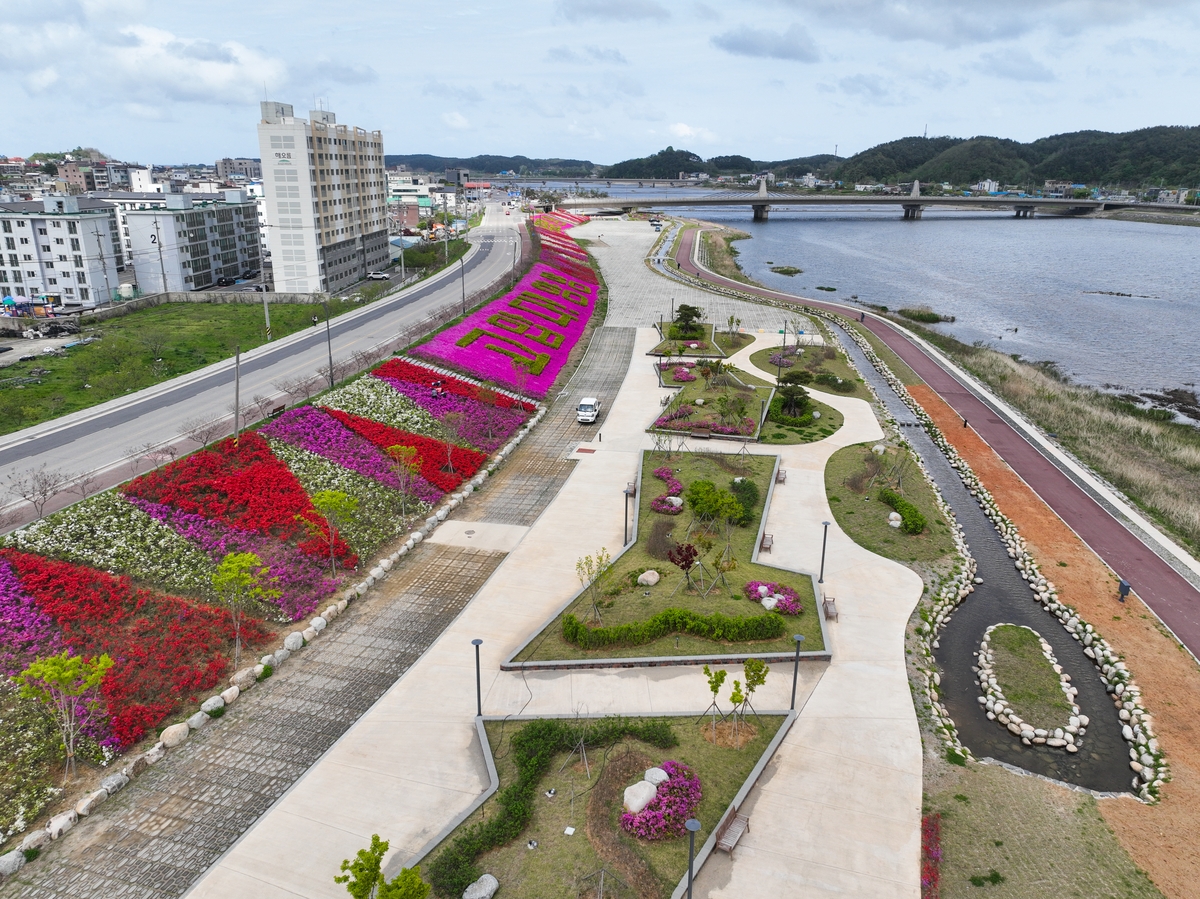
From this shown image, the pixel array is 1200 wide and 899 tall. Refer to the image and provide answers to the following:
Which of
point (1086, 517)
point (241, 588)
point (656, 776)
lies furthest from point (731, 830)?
point (1086, 517)

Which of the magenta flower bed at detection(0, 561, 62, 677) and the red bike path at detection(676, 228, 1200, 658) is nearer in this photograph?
the magenta flower bed at detection(0, 561, 62, 677)

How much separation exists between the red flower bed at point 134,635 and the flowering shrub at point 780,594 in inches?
758

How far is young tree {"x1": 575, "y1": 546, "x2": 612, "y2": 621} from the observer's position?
98.7 feet

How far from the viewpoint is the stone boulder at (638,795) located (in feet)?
66.8

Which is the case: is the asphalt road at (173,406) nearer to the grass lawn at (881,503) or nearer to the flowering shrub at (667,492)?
the flowering shrub at (667,492)

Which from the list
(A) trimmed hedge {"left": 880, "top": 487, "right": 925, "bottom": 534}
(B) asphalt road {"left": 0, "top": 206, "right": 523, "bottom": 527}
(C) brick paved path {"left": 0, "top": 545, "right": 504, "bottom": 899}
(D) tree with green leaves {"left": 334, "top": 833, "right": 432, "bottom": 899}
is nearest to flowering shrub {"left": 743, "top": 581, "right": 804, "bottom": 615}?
(A) trimmed hedge {"left": 880, "top": 487, "right": 925, "bottom": 534}

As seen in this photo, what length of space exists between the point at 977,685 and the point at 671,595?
39.7ft

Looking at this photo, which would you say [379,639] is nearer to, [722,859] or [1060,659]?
[722,859]

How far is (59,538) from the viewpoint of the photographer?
30078 millimetres

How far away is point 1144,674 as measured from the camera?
92.0 ft

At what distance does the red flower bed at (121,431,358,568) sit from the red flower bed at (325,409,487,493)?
646 cm

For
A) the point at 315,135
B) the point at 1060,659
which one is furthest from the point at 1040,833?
the point at 315,135

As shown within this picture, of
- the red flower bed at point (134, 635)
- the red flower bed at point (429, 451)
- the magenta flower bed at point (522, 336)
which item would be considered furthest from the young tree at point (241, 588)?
the magenta flower bed at point (522, 336)

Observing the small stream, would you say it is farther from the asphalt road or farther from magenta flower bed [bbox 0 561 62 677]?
the asphalt road
